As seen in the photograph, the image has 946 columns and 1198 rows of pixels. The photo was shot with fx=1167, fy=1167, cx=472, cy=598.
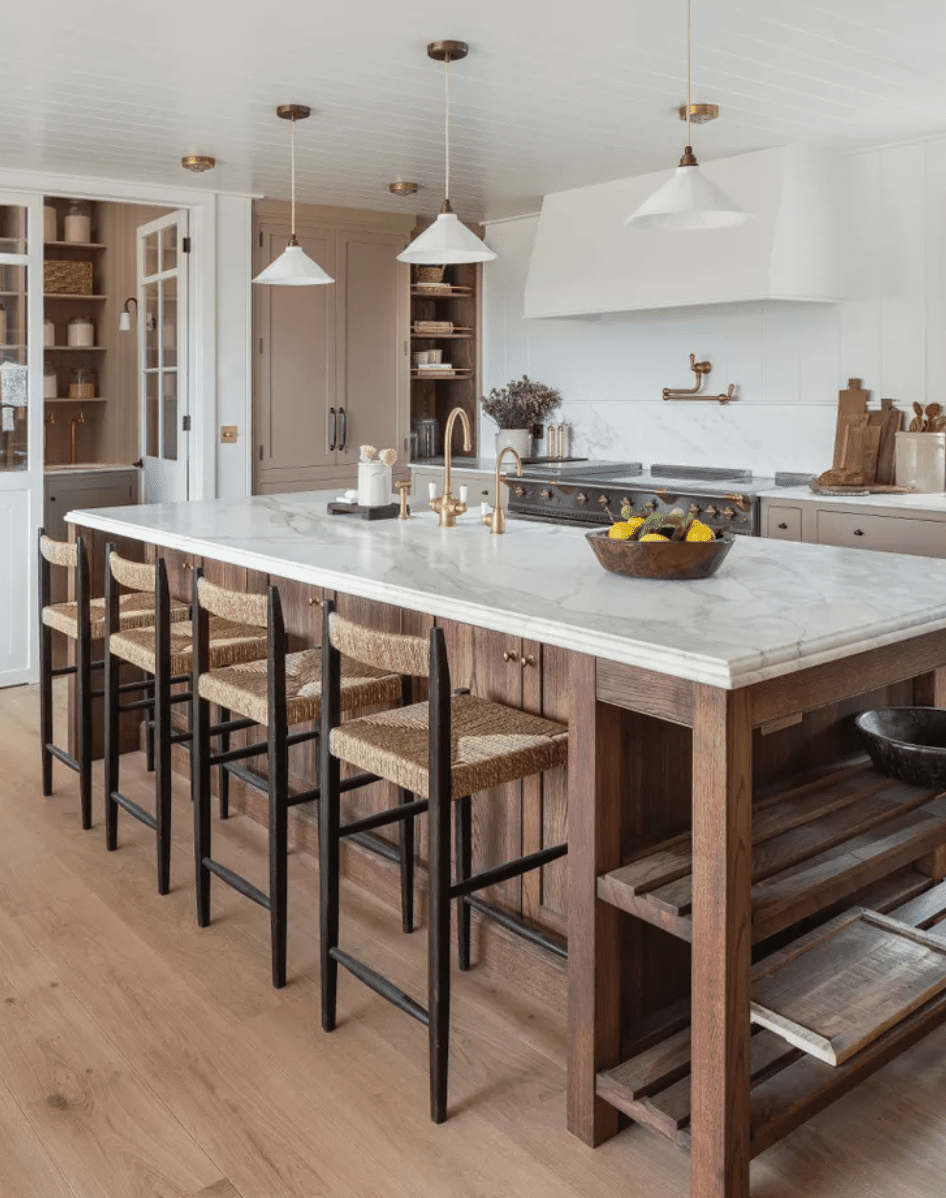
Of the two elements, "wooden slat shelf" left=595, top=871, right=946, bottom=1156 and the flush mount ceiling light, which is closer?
"wooden slat shelf" left=595, top=871, right=946, bottom=1156

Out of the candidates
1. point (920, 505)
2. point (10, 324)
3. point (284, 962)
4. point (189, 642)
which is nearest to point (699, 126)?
point (920, 505)

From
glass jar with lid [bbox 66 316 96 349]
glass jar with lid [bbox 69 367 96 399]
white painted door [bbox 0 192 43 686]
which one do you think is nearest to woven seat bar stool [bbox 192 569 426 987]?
white painted door [bbox 0 192 43 686]

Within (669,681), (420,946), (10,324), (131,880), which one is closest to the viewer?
(669,681)

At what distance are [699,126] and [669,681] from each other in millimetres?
3364

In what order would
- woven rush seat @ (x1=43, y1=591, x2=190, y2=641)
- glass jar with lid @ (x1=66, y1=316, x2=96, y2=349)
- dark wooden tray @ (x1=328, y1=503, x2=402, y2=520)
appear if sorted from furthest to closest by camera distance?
1. glass jar with lid @ (x1=66, y1=316, x2=96, y2=349)
2. dark wooden tray @ (x1=328, y1=503, x2=402, y2=520)
3. woven rush seat @ (x1=43, y1=591, x2=190, y2=641)

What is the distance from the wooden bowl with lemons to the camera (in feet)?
8.59

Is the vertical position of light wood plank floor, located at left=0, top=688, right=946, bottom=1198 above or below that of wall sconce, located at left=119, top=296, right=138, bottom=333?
below

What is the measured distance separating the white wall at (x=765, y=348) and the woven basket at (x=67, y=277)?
2545 mm

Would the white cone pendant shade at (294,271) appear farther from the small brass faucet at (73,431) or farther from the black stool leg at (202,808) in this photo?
the small brass faucet at (73,431)

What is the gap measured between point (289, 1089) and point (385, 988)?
272mm

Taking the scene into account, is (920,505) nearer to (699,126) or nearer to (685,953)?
(699,126)

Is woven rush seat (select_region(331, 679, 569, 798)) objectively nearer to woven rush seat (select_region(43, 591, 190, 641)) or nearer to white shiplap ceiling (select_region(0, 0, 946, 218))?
woven rush seat (select_region(43, 591, 190, 641))

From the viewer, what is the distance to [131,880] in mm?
3383

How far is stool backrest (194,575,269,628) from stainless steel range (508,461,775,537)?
2541mm
